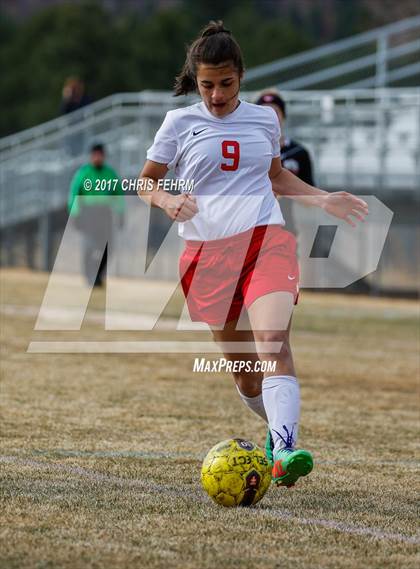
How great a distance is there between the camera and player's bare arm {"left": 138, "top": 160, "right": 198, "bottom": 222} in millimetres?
5559

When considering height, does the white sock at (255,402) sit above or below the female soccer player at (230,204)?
below

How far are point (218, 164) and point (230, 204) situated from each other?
0.66 feet

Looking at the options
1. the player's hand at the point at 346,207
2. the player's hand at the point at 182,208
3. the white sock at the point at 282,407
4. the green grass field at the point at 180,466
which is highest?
the player's hand at the point at 182,208

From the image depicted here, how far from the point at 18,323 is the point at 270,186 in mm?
8829

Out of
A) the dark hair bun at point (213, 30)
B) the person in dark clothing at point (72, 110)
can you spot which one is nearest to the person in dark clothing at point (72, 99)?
the person in dark clothing at point (72, 110)

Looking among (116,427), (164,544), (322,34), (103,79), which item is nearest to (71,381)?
(116,427)

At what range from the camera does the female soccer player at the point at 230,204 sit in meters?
5.79

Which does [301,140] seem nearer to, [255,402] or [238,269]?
[255,402]

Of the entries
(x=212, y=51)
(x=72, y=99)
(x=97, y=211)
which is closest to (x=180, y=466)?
(x=212, y=51)

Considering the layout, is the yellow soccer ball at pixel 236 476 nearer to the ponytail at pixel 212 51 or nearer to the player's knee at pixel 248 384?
the player's knee at pixel 248 384

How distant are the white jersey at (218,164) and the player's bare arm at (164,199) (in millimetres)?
52

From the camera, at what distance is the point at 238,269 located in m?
5.96

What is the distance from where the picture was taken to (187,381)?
33.3 ft

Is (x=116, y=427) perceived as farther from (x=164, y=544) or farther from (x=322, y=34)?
(x=322, y=34)
